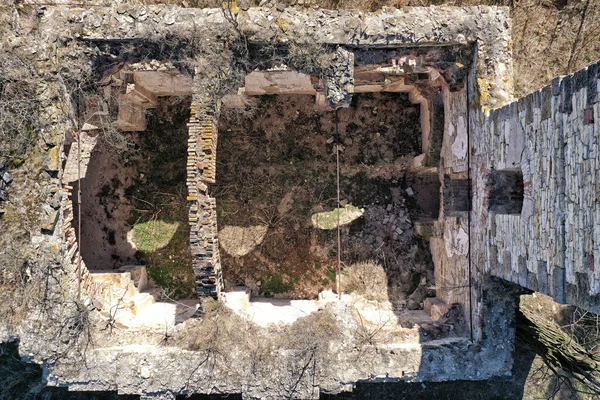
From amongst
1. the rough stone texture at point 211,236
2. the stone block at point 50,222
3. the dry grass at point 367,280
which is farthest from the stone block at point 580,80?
the stone block at point 50,222

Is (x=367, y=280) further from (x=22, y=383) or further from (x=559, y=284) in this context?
(x=22, y=383)

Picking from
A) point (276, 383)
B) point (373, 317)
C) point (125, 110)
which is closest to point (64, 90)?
point (125, 110)

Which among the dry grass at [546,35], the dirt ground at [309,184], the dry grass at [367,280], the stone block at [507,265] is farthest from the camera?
the dirt ground at [309,184]

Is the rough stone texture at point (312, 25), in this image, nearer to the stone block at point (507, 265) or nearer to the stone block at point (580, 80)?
the stone block at point (580, 80)

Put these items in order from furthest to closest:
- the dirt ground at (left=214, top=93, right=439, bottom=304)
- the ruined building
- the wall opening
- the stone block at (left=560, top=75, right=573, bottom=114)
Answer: the dirt ground at (left=214, top=93, right=439, bottom=304) < the wall opening < the ruined building < the stone block at (left=560, top=75, right=573, bottom=114)

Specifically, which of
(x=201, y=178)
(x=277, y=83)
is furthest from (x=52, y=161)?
(x=277, y=83)

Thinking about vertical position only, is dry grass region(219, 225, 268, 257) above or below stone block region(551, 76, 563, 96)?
below

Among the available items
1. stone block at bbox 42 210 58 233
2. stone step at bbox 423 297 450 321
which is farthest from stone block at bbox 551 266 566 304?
stone block at bbox 42 210 58 233

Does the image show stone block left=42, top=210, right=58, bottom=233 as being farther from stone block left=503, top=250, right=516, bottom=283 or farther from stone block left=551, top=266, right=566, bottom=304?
stone block left=551, top=266, right=566, bottom=304
